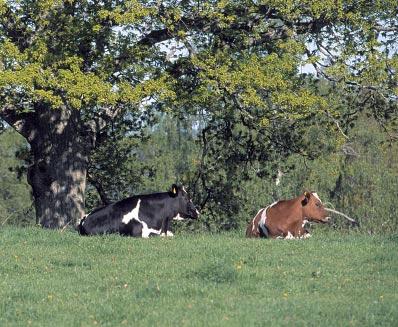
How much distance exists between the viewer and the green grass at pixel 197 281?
35.4ft

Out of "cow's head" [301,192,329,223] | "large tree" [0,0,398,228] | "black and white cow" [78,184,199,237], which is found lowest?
"black and white cow" [78,184,199,237]

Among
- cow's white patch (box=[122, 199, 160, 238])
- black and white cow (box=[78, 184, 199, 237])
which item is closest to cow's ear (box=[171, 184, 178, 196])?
black and white cow (box=[78, 184, 199, 237])

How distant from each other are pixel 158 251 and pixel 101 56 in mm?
9844

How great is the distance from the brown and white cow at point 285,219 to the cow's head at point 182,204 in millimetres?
1691

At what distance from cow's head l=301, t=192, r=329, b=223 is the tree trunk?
7.68m

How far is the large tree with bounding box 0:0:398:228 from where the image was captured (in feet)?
75.2

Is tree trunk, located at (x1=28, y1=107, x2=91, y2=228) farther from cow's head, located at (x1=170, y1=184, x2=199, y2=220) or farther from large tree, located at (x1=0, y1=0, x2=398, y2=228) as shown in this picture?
cow's head, located at (x1=170, y1=184, x2=199, y2=220)

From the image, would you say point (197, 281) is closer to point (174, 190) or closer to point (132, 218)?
point (132, 218)

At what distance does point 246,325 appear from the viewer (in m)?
10.2

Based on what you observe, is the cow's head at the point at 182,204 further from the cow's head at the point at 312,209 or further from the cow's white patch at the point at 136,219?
the cow's head at the point at 312,209

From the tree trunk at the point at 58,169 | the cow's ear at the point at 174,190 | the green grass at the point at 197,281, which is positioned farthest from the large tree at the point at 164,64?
the green grass at the point at 197,281

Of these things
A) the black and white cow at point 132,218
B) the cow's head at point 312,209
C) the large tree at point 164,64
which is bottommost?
the black and white cow at point 132,218

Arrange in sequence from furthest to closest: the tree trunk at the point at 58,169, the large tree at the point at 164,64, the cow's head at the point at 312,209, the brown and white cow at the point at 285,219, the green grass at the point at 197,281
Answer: the tree trunk at the point at 58,169, the large tree at the point at 164,64, the cow's head at the point at 312,209, the brown and white cow at the point at 285,219, the green grass at the point at 197,281

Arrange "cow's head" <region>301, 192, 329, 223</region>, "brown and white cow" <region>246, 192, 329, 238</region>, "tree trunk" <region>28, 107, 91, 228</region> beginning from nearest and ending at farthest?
1. "brown and white cow" <region>246, 192, 329, 238</region>
2. "cow's head" <region>301, 192, 329, 223</region>
3. "tree trunk" <region>28, 107, 91, 228</region>
